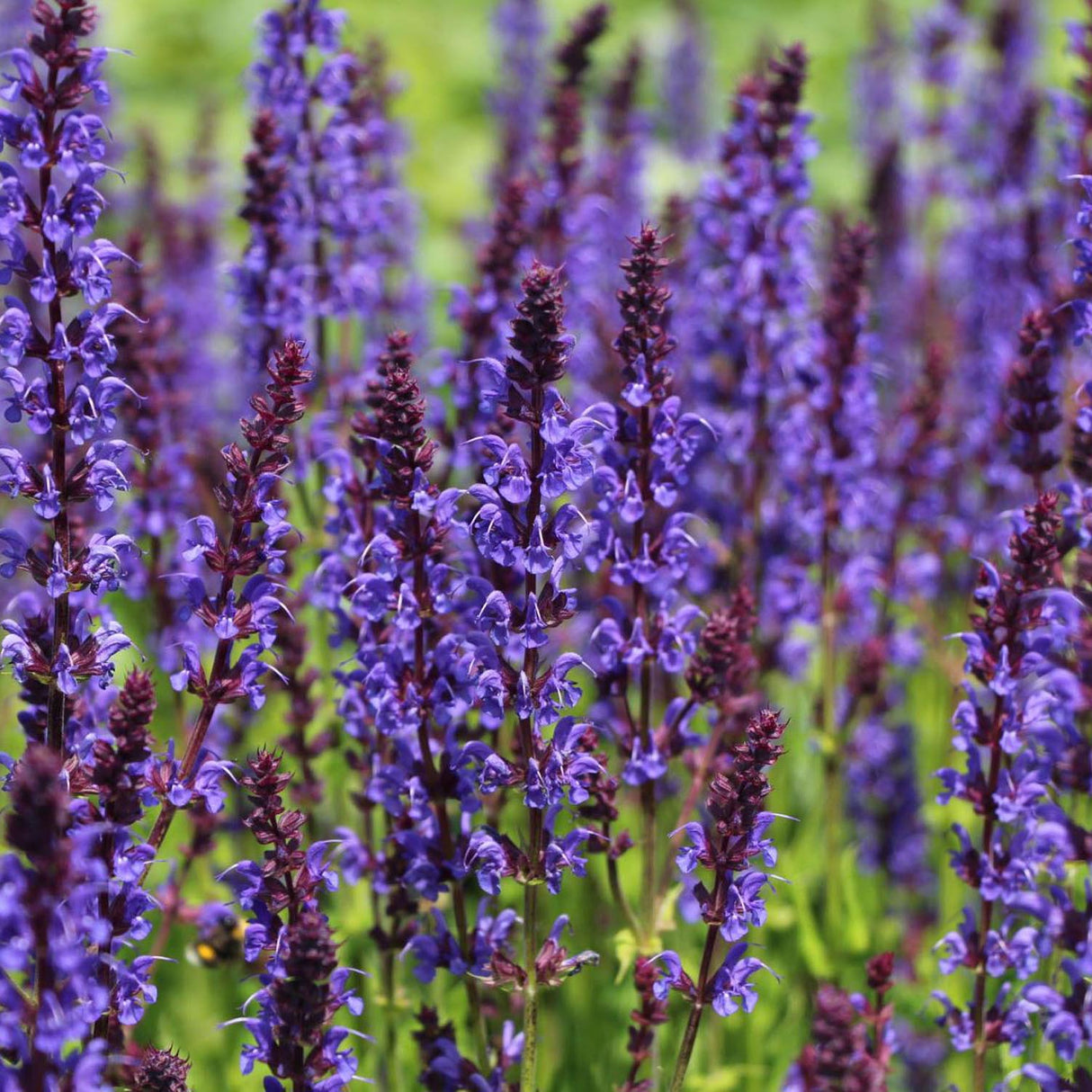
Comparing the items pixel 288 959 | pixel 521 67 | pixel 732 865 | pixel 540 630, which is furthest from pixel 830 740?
pixel 521 67

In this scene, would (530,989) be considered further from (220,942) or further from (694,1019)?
(220,942)

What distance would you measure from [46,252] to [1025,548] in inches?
105

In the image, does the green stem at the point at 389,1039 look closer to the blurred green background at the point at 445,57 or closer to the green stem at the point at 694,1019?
the green stem at the point at 694,1019

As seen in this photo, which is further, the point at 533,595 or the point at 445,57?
the point at 445,57

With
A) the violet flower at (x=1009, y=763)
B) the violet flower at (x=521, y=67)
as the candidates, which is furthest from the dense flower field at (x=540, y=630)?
the violet flower at (x=521, y=67)

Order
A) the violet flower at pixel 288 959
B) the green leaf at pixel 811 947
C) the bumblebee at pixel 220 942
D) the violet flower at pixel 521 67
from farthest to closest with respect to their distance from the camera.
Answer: the violet flower at pixel 521 67
the green leaf at pixel 811 947
the bumblebee at pixel 220 942
the violet flower at pixel 288 959

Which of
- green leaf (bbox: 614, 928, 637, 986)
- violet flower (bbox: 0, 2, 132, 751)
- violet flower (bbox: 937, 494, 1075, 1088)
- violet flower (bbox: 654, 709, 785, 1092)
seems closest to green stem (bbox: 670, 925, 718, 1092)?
violet flower (bbox: 654, 709, 785, 1092)

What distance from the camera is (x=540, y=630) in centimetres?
375

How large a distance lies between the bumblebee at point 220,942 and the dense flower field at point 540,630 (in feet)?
0.06

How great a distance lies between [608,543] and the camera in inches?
173

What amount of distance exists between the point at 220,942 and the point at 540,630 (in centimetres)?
204

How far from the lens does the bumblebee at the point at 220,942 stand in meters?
4.97

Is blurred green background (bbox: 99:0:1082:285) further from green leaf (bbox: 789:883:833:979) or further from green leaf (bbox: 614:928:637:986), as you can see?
green leaf (bbox: 614:928:637:986)

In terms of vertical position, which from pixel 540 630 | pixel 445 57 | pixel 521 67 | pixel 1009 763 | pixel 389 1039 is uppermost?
pixel 445 57
